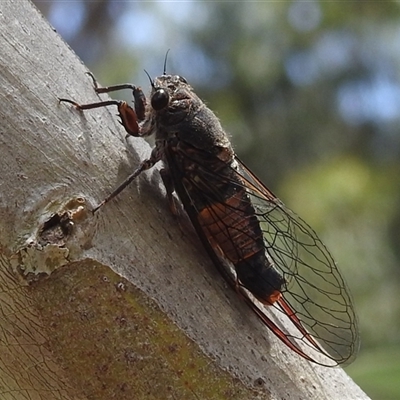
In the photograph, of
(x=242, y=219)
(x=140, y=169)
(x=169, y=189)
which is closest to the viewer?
(x=140, y=169)

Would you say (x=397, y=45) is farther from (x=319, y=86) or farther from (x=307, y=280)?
(x=307, y=280)

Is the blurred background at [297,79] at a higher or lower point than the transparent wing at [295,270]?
higher

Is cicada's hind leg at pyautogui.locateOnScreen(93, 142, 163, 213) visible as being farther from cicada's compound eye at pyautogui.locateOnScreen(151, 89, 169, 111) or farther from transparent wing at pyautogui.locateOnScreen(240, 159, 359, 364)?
transparent wing at pyautogui.locateOnScreen(240, 159, 359, 364)

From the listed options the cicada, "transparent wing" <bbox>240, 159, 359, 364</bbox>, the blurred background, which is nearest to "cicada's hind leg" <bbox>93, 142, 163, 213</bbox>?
the cicada

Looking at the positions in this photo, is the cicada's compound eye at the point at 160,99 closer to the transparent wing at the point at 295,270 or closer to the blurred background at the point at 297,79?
the transparent wing at the point at 295,270

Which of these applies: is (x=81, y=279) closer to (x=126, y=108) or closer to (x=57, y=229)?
(x=57, y=229)

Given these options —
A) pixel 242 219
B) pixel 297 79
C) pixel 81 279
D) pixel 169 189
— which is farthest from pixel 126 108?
pixel 297 79

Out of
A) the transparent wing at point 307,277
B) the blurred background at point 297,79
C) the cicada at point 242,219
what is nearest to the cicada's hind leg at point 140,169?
the cicada at point 242,219
